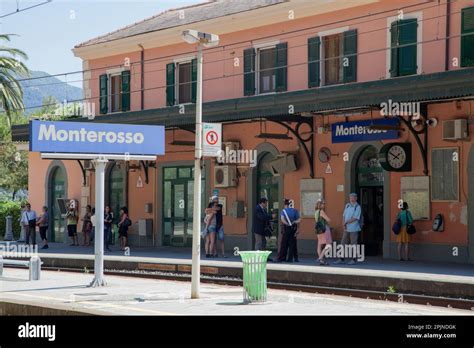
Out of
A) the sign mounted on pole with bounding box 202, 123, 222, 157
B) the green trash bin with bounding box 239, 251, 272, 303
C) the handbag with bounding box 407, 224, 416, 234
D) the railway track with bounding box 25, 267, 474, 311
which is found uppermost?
the sign mounted on pole with bounding box 202, 123, 222, 157

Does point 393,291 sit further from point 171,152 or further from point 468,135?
point 171,152

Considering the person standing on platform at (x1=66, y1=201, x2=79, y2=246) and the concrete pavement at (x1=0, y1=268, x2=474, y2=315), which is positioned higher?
the person standing on platform at (x1=66, y1=201, x2=79, y2=246)

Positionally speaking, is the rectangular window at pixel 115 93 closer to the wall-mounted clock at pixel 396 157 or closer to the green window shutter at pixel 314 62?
the green window shutter at pixel 314 62

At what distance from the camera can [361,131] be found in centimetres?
2500

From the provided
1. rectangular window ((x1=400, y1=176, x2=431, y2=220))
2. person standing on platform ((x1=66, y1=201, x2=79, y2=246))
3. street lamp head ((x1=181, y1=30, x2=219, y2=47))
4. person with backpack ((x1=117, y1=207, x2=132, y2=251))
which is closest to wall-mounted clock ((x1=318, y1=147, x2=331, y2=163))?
rectangular window ((x1=400, y1=176, x2=431, y2=220))

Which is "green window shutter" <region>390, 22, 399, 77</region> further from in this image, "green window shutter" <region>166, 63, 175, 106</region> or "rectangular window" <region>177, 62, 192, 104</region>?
"green window shutter" <region>166, 63, 175, 106</region>

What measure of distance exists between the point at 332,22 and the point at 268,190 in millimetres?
5666

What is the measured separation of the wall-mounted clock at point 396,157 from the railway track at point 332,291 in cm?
620

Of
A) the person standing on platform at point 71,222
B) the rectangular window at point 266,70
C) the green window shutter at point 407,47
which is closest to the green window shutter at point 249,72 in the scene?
the rectangular window at point 266,70

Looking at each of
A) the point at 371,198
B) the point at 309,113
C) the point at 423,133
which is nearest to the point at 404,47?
the point at 423,133

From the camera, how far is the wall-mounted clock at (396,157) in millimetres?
23922

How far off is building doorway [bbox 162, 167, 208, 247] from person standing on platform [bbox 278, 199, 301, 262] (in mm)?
8197

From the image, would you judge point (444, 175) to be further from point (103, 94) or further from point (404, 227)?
point (103, 94)

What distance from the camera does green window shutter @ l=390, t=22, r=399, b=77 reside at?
79.6ft
